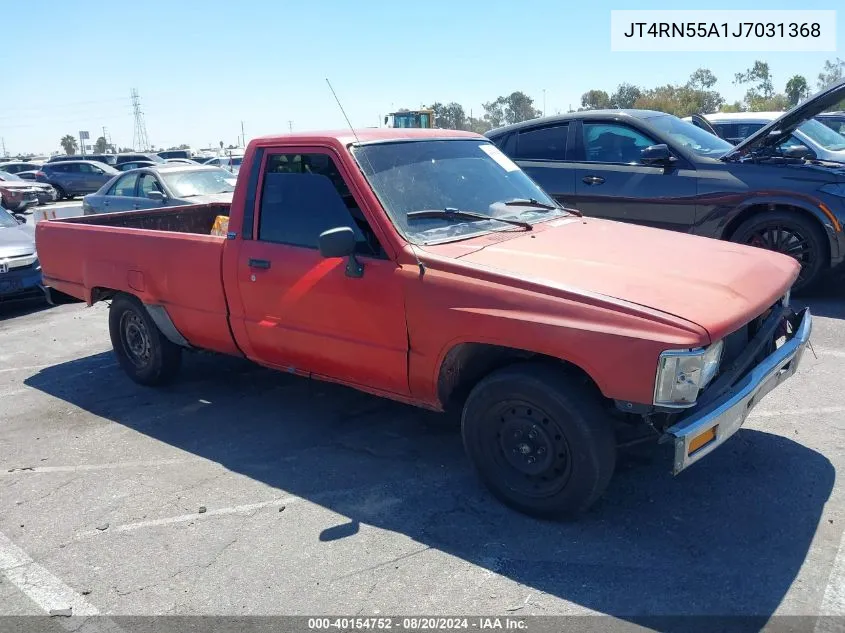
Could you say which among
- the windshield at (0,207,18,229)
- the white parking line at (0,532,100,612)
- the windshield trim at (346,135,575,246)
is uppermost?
the windshield trim at (346,135,575,246)

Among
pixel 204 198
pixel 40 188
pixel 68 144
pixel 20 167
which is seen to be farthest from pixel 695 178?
pixel 68 144

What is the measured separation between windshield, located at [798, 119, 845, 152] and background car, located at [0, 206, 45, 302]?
9.44 m

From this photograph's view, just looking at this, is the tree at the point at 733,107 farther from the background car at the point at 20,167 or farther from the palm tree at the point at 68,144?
the palm tree at the point at 68,144

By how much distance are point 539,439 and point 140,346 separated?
3651 mm

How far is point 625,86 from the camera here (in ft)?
151

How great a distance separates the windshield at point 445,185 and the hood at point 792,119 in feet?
11.3

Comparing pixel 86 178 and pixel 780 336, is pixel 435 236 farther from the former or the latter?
pixel 86 178

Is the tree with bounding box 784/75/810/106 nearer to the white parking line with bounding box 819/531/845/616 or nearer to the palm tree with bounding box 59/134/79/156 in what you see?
the white parking line with bounding box 819/531/845/616

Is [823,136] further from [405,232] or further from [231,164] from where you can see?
[231,164]

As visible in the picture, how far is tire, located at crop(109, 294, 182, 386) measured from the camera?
5.68m

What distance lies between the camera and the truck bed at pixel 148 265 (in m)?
5.02

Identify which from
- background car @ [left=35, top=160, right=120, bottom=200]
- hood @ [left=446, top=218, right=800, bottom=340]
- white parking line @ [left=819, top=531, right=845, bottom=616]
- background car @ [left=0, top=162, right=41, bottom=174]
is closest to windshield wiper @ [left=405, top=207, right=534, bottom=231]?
hood @ [left=446, top=218, right=800, bottom=340]

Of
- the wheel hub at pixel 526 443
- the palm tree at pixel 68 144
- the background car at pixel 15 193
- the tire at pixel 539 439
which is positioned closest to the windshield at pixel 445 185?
the tire at pixel 539 439

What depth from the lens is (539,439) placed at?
3.54m
